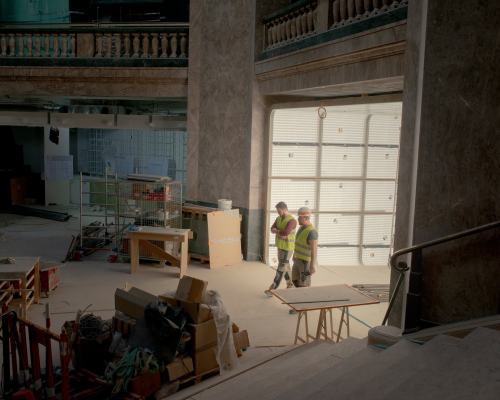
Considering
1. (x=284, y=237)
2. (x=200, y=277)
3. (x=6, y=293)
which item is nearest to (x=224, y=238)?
(x=200, y=277)

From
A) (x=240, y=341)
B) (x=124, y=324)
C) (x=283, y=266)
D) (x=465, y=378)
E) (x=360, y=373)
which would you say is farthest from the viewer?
(x=283, y=266)

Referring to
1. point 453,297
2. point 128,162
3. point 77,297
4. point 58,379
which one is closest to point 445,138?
point 453,297

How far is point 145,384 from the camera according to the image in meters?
5.62

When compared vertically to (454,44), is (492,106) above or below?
below

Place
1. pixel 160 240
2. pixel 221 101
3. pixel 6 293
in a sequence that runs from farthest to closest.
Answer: pixel 221 101 → pixel 160 240 → pixel 6 293

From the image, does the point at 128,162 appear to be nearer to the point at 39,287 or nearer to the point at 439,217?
the point at 39,287

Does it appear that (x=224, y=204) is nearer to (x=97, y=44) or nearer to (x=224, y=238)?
(x=224, y=238)

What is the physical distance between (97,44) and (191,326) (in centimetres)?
987

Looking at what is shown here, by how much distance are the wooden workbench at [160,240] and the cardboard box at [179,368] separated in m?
4.93

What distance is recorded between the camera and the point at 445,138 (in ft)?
17.1

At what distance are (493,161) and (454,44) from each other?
1.22 metres

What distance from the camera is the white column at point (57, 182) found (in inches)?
766

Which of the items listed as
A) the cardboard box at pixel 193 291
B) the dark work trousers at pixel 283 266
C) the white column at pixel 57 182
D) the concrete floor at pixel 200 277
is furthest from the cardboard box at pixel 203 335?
the white column at pixel 57 182

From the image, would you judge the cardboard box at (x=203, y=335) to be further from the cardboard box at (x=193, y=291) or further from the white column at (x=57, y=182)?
the white column at (x=57, y=182)
